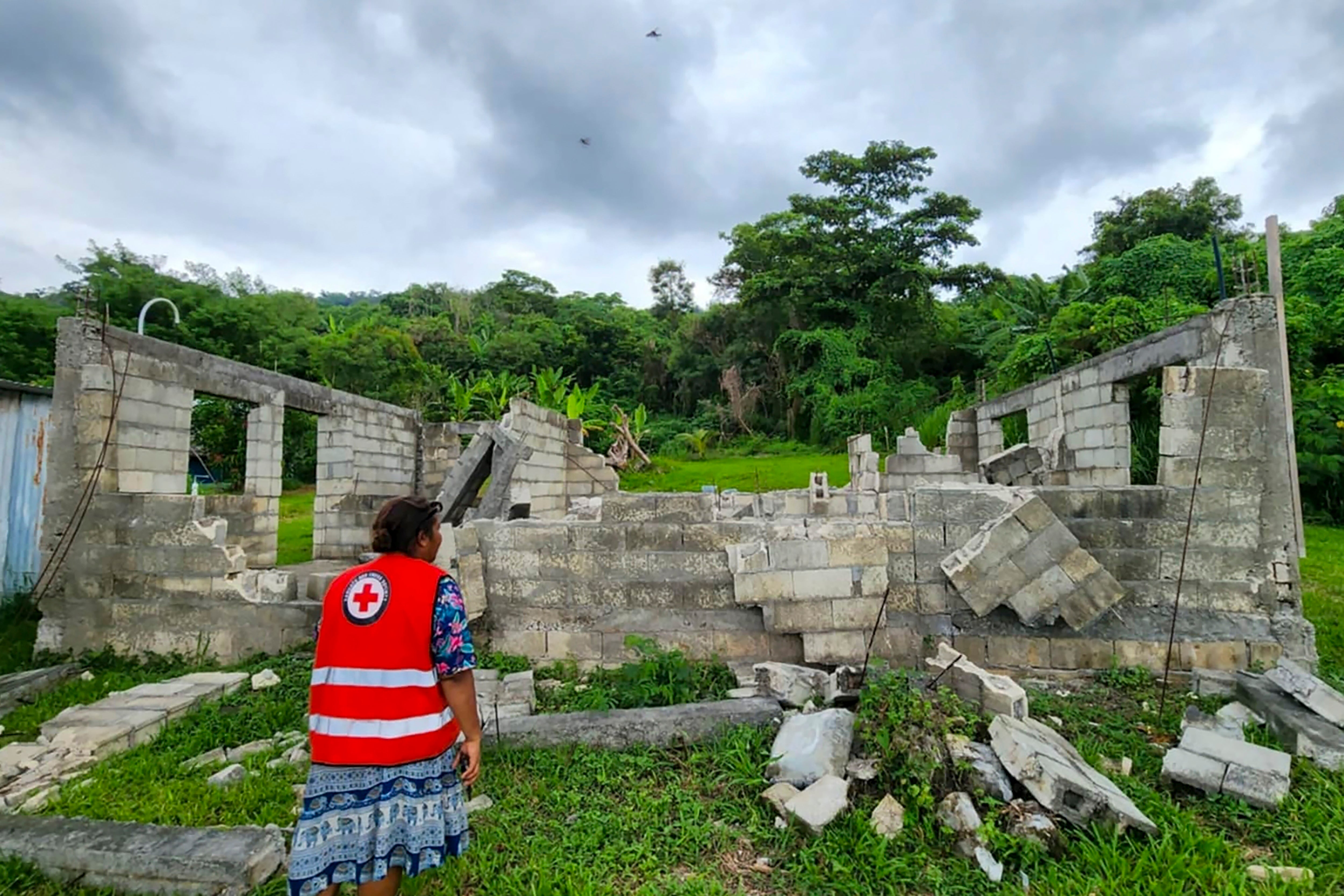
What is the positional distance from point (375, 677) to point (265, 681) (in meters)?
3.90

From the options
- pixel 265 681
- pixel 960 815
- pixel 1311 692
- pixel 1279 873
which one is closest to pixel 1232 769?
pixel 1279 873

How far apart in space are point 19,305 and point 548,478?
770 inches

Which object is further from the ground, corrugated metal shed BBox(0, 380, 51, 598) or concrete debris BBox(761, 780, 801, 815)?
corrugated metal shed BBox(0, 380, 51, 598)

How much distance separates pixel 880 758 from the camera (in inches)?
124

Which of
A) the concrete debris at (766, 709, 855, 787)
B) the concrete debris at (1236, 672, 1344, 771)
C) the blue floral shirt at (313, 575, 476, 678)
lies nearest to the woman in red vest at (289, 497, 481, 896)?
the blue floral shirt at (313, 575, 476, 678)

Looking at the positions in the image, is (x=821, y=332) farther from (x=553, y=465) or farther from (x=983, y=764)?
(x=983, y=764)

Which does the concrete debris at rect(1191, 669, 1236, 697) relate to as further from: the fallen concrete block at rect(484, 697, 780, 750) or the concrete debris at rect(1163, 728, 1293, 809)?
the fallen concrete block at rect(484, 697, 780, 750)

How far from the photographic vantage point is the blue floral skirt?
203 centimetres

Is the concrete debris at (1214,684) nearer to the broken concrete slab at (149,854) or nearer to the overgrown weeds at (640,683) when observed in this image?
the overgrown weeds at (640,683)

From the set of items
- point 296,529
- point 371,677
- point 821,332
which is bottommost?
point 296,529

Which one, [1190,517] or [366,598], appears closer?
[366,598]

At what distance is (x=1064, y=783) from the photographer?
9.10 feet

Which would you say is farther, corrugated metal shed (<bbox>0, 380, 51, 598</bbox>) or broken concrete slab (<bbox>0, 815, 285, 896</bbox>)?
corrugated metal shed (<bbox>0, 380, 51, 598</bbox>)

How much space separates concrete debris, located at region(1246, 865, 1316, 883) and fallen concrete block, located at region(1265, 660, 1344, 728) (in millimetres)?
1541
